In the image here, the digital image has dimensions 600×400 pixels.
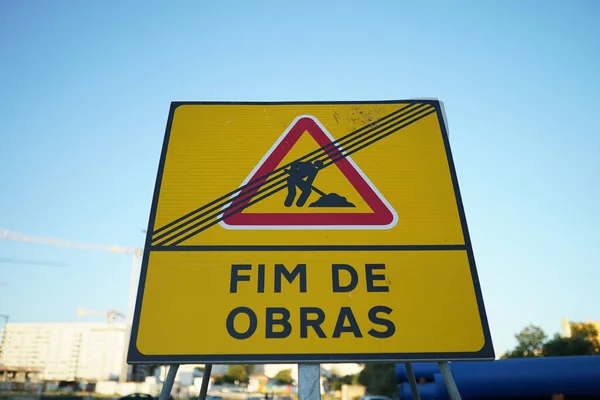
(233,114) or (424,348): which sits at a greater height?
(233,114)

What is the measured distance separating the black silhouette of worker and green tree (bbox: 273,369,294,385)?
92169 millimetres

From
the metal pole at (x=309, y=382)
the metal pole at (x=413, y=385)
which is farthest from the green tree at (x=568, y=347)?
the metal pole at (x=309, y=382)

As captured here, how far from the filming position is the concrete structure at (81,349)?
238 feet

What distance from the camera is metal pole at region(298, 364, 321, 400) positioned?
5.08 ft

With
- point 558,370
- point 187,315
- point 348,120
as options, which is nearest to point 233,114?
point 348,120

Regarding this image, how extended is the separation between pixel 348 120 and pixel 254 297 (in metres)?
0.98

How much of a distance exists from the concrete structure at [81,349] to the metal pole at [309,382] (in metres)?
72.9

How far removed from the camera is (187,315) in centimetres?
166

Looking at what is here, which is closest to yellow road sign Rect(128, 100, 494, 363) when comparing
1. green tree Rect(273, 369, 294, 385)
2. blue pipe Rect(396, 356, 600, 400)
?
blue pipe Rect(396, 356, 600, 400)

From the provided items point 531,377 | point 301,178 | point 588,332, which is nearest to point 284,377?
point 588,332

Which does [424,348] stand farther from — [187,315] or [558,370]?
[558,370]

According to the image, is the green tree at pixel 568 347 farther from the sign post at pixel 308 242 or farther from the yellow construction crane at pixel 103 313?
the yellow construction crane at pixel 103 313

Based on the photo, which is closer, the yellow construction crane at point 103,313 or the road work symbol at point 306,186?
the road work symbol at point 306,186

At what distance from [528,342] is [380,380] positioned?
11984 mm
